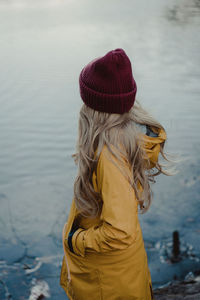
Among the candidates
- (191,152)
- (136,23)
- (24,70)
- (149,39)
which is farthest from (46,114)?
(136,23)

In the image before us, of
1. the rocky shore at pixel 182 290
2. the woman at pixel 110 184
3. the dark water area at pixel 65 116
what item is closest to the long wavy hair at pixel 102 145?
the woman at pixel 110 184

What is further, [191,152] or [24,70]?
[24,70]

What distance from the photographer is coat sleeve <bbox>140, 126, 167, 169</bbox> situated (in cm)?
154

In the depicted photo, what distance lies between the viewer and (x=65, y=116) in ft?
16.0

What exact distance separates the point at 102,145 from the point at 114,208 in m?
0.27

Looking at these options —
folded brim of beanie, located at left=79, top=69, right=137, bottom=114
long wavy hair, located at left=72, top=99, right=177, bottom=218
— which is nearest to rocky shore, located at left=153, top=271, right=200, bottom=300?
long wavy hair, located at left=72, top=99, right=177, bottom=218

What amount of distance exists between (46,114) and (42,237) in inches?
91.9

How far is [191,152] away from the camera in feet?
13.2

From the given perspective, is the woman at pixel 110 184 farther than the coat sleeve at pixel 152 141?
No

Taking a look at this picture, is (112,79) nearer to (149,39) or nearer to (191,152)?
(191,152)

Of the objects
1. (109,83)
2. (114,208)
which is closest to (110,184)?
(114,208)

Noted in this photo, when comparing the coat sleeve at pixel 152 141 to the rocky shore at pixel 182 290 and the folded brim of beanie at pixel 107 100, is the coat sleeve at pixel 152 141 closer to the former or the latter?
the folded brim of beanie at pixel 107 100

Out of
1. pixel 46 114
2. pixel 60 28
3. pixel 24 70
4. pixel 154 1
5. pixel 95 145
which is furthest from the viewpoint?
pixel 154 1

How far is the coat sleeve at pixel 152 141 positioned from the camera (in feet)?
5.05
